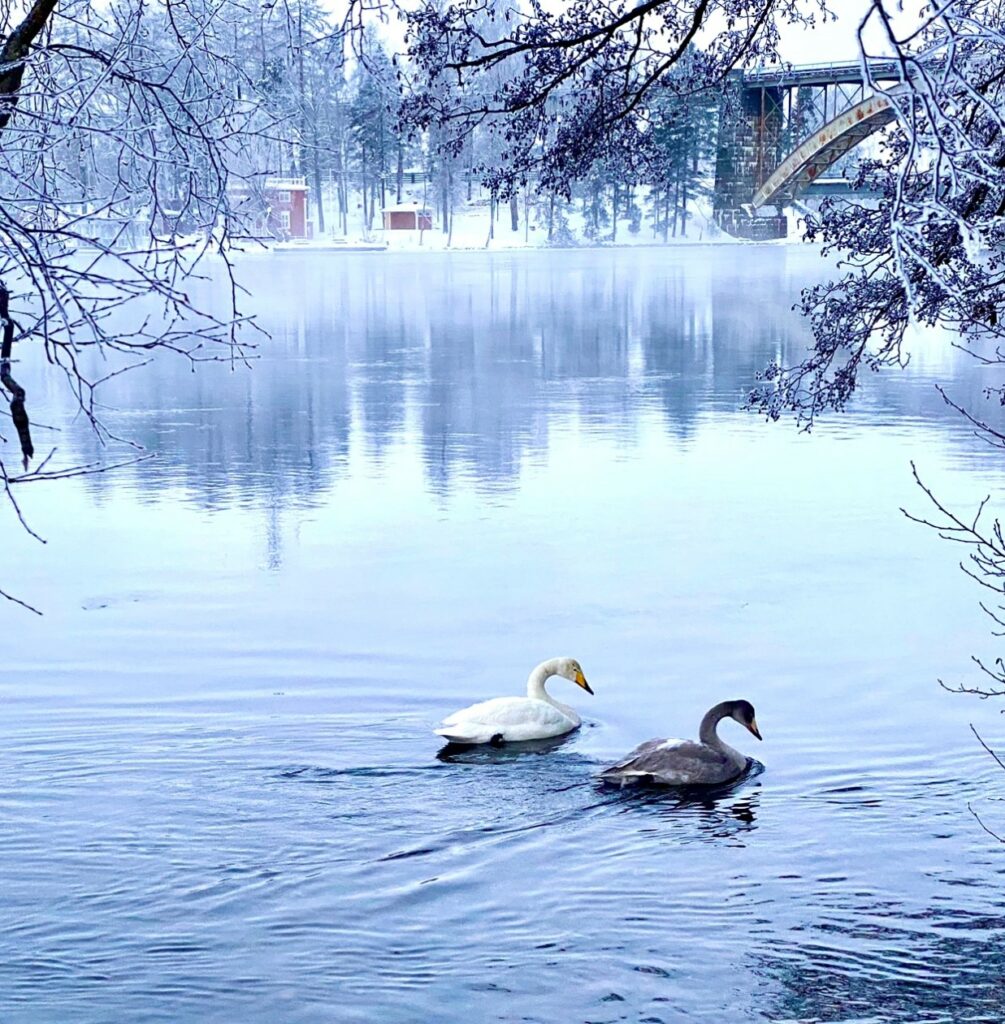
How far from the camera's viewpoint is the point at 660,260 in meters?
70.2

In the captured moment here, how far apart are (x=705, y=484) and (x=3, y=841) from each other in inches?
373

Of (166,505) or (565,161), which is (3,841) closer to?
(565,161)

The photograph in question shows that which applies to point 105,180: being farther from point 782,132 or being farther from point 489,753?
point 782,132

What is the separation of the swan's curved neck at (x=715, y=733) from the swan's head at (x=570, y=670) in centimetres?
91

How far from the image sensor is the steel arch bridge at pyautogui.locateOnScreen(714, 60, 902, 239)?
13286 mm

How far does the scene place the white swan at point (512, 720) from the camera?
8.13 metres

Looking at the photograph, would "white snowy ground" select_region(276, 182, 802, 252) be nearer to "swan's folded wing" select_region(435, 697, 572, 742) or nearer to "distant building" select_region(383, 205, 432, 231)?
"distant building" select_region(383, 205, 432, 231)

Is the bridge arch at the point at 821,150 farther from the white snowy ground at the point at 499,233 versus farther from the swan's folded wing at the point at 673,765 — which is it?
the white snowy ground at the point at 499,233

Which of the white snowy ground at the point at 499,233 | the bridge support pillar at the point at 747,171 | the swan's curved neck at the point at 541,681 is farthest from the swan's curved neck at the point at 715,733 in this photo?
the white snowy ground at the point at 499,233

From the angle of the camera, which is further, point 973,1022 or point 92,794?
point 92,794

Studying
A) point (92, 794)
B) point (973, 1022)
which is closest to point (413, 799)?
point (92, 794)

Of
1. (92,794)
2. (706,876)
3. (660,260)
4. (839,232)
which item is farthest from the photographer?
(660,260)

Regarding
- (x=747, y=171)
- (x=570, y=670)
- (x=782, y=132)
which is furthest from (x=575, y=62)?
(x=747, y=171)

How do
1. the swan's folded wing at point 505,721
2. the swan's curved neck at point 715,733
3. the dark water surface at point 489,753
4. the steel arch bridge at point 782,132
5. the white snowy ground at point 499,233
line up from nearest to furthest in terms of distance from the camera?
the dark water surface at point 489,753, the swan's curved neck at point 715,733, the swan's folded wing at point 505,721, the steel arch bridge at point 782,132, the white snowy ground at point 499,233
